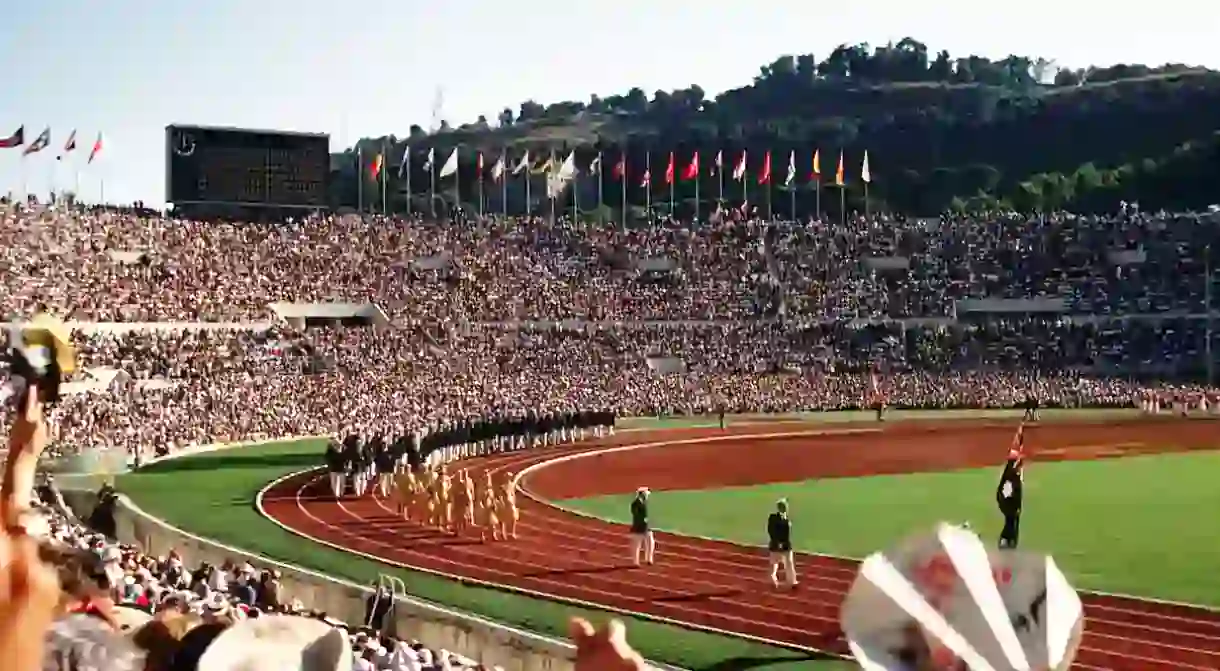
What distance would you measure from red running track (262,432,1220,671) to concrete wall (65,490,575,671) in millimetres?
3061

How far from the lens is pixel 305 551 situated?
75.6 feet

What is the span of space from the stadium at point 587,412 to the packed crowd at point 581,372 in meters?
0.20

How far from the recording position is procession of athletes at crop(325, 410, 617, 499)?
31328 mm

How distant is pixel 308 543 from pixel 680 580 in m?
7.45

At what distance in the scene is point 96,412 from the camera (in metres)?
43.0

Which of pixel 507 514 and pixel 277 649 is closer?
pixel 277 649

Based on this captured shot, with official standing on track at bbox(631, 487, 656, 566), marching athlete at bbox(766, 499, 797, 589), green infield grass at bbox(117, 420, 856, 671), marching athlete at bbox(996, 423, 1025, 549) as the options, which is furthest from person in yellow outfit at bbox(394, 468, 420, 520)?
marching athlete at bbox(996, 423, 1025, 549)

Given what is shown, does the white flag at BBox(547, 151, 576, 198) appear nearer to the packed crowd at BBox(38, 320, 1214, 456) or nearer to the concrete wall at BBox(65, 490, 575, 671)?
the packed crowd at BBox(38, 320, 1214, 456)

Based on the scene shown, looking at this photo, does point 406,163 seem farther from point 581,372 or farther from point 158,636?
point 158,636

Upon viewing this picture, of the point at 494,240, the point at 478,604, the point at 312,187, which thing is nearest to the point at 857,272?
the point at 494,240

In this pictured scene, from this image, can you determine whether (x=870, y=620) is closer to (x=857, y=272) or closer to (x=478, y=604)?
(x=478, y=604)

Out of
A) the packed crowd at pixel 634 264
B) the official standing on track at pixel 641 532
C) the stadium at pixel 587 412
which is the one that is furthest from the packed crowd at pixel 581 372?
the official standing on track at pixel 641 532

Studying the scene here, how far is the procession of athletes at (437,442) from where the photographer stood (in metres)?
31.3

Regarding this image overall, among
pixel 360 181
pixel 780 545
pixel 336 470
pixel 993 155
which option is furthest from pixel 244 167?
pixel 993 155
